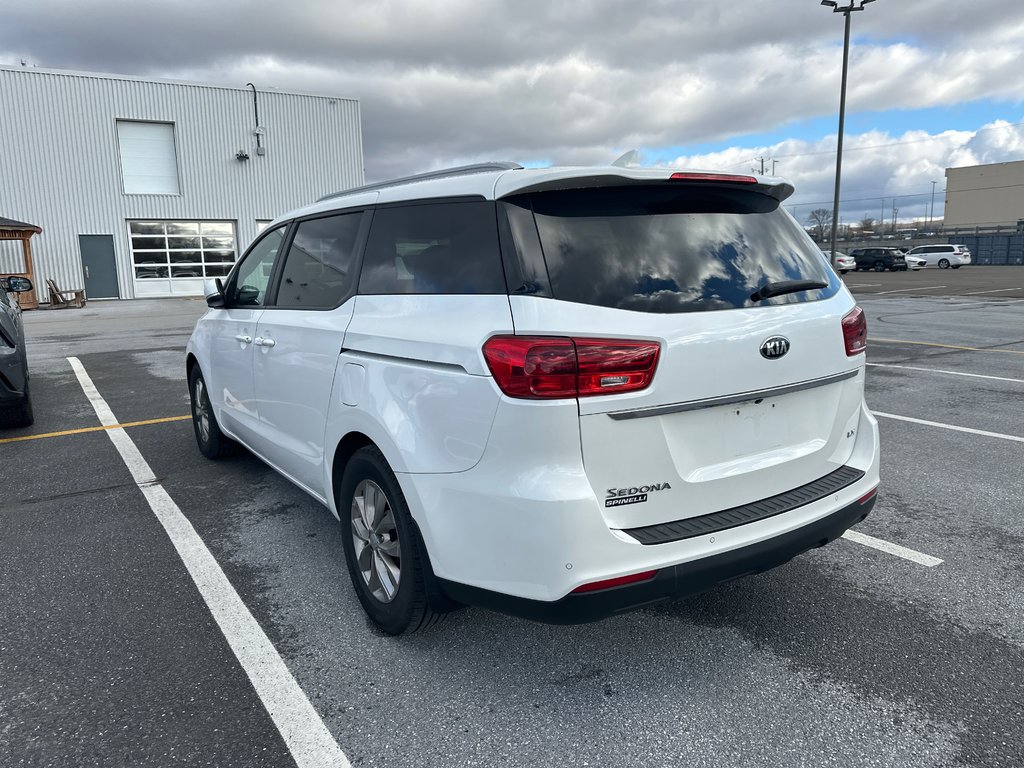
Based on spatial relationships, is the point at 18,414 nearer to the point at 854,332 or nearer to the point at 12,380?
the point at 12,380

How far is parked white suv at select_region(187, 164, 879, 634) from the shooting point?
2.25 metres

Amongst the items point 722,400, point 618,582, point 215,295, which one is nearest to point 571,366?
point 722,400

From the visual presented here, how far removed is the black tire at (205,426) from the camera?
5.19m

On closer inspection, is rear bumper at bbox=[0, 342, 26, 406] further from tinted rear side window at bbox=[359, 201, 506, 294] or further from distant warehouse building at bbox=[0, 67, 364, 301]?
distant warehouse building at bbox=[0, 67, 364, 301]

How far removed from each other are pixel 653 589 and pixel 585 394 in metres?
0.65

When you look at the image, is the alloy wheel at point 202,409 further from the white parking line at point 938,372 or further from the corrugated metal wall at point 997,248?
the corrugated metal wall at point 997,248

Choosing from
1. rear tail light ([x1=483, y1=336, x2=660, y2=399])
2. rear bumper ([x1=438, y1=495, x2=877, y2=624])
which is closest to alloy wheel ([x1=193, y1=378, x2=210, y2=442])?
rear bumper ([x1=438, y1=495, x2=877, y2=624])

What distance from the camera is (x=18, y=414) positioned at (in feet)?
21.0

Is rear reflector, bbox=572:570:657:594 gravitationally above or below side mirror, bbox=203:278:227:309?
below

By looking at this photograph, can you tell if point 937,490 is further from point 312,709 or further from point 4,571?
point 4,571

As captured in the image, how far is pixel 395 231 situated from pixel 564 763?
2.04 meters

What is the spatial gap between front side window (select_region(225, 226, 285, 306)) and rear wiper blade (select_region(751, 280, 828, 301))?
2.58m

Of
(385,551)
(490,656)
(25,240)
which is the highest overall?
(25,240)

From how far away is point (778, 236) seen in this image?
9.40 ft
